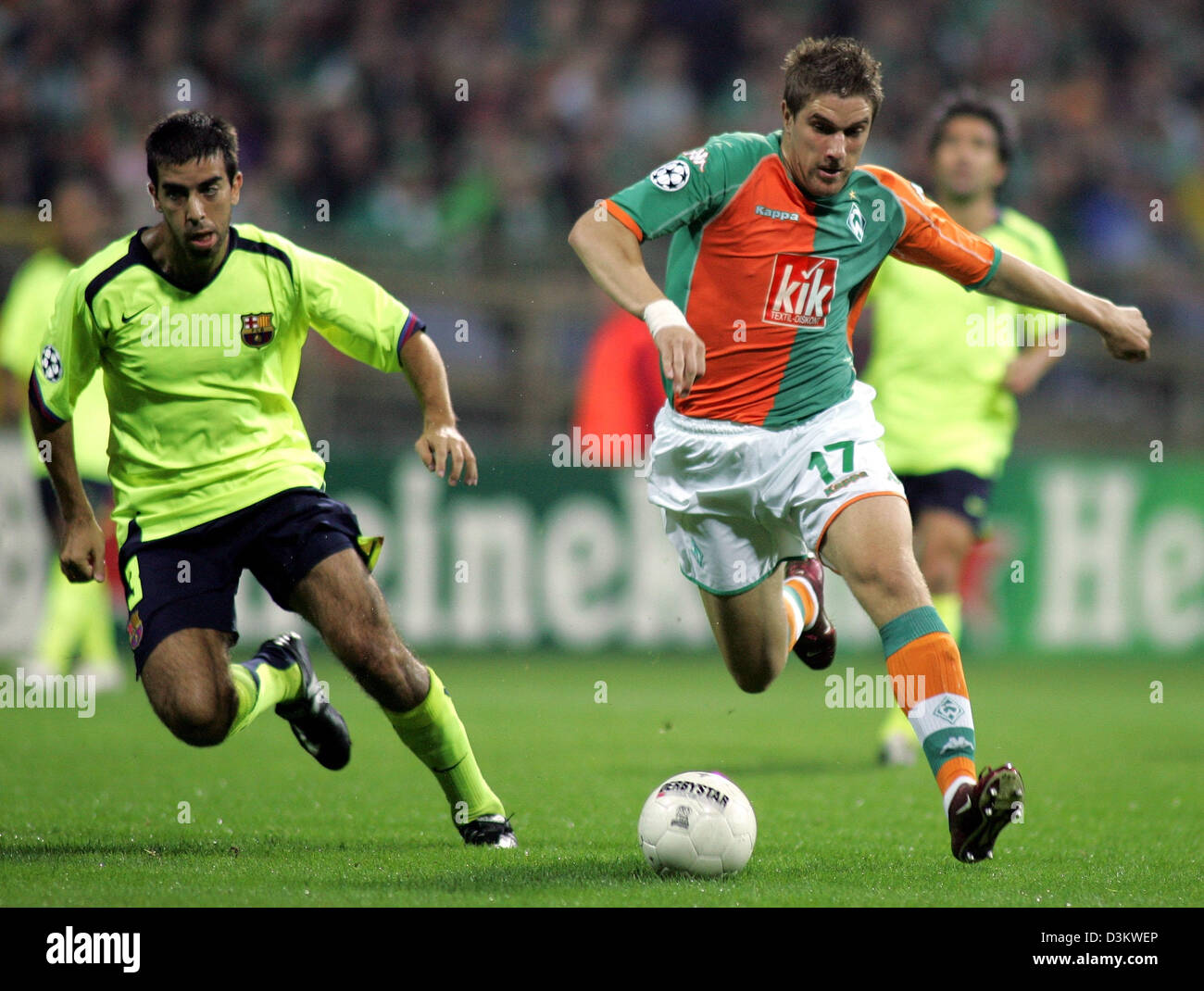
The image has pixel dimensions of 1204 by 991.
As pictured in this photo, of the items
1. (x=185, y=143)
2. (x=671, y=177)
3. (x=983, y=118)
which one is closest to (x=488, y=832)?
(x=671, y=177)

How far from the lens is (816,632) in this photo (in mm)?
6070

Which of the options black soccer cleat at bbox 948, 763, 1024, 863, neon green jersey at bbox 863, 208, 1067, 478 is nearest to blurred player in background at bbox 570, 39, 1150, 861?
Answer: black soccer cleat at bbox 948, 763, 1024, 863

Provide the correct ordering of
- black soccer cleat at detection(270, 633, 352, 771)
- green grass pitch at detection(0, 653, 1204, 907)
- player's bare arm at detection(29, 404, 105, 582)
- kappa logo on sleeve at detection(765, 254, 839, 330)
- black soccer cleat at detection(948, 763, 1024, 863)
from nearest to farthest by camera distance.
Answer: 1. black soccer cleat at detection(948, 763, 1024, 863)
2. green grass pitch at detection(0, 653, 1204, 907)
3. player's bare arm at detection(29, 404, 105, 582)
4. kappa logo on sleeve at detection(765, 254, 839, 330)
5. black soccer cleat at detection(270, 633, 352, 771)

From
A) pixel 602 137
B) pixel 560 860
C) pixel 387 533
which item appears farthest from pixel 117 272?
pixel 602 137

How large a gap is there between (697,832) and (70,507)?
2.13 metres

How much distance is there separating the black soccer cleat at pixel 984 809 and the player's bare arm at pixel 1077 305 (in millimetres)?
1512

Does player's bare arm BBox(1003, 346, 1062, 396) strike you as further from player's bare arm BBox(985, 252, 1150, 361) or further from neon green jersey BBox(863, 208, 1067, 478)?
player's bare arm BBox(985, 252, 1150, 361)

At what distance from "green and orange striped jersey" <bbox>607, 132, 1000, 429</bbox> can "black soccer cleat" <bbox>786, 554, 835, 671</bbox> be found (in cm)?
126

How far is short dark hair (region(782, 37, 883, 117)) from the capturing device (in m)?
4.52

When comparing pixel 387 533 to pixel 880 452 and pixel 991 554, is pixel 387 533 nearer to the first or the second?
pixel 991 554

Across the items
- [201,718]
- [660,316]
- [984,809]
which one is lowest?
[984,809]

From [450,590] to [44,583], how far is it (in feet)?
8.79

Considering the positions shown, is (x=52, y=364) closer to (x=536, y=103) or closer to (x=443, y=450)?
(x=443, y=450)

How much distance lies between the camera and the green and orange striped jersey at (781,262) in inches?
190
